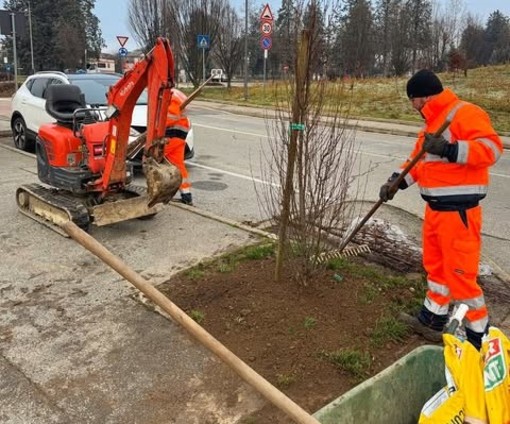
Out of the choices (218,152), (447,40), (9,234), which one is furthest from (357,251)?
(447,40)

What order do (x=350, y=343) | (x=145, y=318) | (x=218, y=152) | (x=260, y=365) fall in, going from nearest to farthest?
(x=260, y=365)
(x=350, y=343)
(x=145, y=318)
(x=218, y=152)

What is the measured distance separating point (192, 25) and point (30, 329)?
29848 mm

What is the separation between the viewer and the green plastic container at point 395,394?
2.31 meters

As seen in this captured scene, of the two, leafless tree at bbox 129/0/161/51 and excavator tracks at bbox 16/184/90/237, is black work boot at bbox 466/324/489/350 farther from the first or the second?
leafless tree at bbox 129/0/161/51

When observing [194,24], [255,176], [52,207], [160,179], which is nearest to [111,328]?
[160,179]

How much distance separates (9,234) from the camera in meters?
5.98

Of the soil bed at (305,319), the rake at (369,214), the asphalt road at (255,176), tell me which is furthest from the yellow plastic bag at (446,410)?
the asphalt road at (255,176)

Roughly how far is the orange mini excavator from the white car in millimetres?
2998

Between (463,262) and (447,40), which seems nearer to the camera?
(463,262)

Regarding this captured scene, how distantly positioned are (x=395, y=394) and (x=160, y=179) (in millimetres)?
3206

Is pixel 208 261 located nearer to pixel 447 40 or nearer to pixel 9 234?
pixel 9 234

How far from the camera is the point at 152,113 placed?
17.3 ft

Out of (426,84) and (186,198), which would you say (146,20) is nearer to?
(186,198)

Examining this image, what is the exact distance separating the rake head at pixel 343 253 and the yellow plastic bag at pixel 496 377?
2078mm
